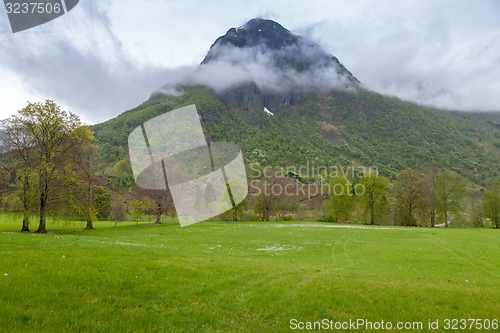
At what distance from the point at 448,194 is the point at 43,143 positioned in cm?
7818

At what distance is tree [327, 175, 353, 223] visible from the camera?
78125 mm

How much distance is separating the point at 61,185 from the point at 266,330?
3708cm

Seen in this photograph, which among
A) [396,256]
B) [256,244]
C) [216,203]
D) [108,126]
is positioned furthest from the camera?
[108,126]

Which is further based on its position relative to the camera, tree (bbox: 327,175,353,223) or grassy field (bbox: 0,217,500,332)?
tree (bbox: 327,175,353,223)

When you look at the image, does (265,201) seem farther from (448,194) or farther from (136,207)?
(448,194)

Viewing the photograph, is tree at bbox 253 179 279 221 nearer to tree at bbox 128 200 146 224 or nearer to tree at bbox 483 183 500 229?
tree at bbox 128 200 146 224

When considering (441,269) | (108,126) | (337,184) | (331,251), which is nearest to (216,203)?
(337,184)

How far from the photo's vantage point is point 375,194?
7475cm

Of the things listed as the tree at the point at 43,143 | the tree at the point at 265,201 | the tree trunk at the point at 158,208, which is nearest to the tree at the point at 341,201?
the tree at the point at 265,201

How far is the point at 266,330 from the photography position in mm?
7621

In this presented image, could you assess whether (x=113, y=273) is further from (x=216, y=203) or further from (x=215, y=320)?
(x=216, y=203)

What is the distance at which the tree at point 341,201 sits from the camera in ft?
256

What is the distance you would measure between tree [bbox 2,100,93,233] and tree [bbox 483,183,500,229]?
268 ft

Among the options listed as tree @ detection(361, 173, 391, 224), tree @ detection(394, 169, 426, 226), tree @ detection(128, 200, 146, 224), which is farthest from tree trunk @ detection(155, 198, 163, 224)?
tree @ detection(394, 169, 426, 226)
